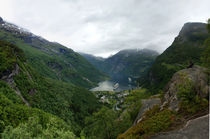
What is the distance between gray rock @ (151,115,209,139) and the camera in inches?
394

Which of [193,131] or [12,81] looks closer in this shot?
[193,131]

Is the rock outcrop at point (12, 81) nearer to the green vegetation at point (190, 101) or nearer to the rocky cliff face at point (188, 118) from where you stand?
the rocky cliff face at point (188, 118)

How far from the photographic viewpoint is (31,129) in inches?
905

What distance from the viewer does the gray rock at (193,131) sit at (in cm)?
1002

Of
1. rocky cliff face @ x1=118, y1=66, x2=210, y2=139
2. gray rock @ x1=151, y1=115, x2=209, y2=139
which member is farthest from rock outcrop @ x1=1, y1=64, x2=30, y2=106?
gray rock @ x1=151, y1=115, x2=209, y2=139

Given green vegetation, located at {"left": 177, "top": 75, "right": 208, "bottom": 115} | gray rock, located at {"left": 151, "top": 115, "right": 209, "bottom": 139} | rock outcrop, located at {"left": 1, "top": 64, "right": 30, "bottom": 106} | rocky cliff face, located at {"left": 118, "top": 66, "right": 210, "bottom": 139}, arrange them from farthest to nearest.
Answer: rock outcrop, located at {"left": 1, "top": 64, "right": 30, "bottom": 106}, green vegetation, located at {"left": 177, "top": 75, "right": 208, "bottom": 115}, rocky cliff face, located at {"left": 118, "top": 66, "right": 210, "bottom": 139}, gray rock, located at {"left": 151, "top": 115, "right": 209, "bottom": 139}

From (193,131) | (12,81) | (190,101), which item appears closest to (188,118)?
(193,131)

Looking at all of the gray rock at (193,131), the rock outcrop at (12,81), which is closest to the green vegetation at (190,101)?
the gray rock at (193,131)

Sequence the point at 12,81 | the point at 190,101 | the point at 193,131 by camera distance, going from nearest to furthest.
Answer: the point at 193,131 → the point at 190,101 → the point at 12,81

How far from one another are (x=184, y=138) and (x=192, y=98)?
5418mm

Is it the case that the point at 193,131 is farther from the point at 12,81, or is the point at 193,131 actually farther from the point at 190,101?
the point at 12,81

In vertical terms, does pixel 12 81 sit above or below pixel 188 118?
above

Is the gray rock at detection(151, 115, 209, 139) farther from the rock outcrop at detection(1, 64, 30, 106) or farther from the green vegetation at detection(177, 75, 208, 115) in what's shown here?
the rock outcrop at detection(1, 64, 30, 106)

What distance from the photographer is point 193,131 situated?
410 inches
